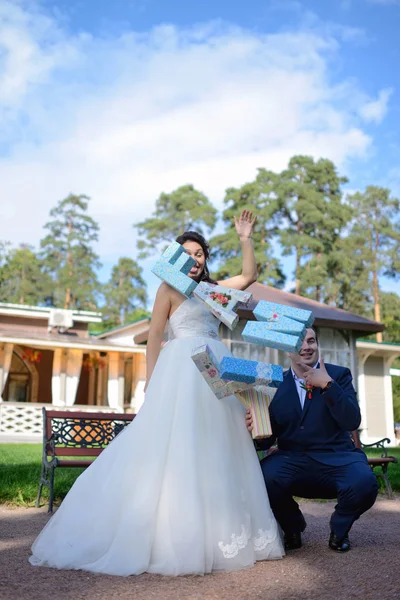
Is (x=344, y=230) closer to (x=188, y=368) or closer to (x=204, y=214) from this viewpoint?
(x=204, y=214)

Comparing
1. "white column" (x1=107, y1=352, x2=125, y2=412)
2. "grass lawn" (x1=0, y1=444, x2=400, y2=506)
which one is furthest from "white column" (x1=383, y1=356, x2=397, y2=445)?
"grass lawn" (x1=0, y1=444, x2=400, y2=506)

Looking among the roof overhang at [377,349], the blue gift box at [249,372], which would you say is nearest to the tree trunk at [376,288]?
the roof overhang at [377,349]

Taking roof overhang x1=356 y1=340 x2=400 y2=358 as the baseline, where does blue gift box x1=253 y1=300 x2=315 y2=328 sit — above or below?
below

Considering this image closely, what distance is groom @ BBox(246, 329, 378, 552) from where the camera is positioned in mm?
3680

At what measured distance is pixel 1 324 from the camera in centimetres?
2136

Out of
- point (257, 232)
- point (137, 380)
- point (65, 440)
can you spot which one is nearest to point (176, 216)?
point (257, 232)

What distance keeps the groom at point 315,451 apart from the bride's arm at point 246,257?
0.58m

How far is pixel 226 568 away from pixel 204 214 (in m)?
34.1

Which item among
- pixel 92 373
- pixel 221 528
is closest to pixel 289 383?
pixel 221 528

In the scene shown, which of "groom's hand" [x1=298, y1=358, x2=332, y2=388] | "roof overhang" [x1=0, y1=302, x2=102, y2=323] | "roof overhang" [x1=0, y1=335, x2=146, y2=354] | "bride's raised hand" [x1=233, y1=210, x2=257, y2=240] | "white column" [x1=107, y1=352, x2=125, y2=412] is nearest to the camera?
"groom's hand" [x1=298, y1=358, x2=332, y2=388]

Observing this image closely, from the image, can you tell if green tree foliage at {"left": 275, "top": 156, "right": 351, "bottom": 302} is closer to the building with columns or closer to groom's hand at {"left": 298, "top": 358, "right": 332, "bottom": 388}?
the building with columns

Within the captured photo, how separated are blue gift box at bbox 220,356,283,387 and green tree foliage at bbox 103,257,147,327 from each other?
142 ft

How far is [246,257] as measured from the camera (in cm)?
412

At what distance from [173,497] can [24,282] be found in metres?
46.2
